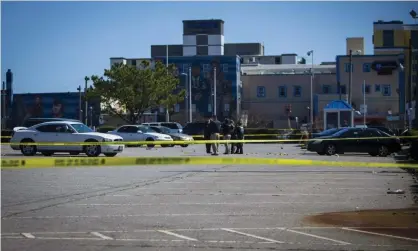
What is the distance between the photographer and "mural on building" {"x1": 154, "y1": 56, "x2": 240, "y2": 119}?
8950cm

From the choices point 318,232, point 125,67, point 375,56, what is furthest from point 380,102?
point 318,232

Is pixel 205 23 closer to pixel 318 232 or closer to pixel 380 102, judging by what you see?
pixel 380 102

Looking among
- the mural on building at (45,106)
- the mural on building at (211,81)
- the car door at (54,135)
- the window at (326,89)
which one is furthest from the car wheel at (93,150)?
the window at (326,89)

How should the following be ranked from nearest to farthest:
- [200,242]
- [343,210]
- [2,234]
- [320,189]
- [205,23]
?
1. [200,242]
2. [2,234]
3. [343,210]
4. [320,189]
5. [205,23]

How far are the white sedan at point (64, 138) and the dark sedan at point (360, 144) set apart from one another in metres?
9.62

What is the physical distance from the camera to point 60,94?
86500 millimetres

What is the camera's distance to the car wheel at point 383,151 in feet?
105

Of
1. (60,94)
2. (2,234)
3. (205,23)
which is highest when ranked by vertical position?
(205,23)

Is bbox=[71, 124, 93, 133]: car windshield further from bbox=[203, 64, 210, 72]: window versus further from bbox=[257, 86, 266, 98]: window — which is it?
bbox=[257, 86, 266, 98]: window

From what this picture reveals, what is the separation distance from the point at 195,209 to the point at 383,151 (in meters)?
21.6

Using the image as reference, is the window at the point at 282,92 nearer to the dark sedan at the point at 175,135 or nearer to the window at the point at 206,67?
the window at the point at 206,67

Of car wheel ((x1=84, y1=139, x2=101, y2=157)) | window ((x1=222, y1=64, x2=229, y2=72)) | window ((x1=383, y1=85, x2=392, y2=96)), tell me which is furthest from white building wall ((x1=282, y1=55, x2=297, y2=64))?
car wheel ((x1=84, y1=139, x2=101, y2=157))

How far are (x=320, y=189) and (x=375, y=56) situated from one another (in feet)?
239

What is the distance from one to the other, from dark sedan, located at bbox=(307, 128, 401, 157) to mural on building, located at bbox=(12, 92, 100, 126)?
5629 centimetres
